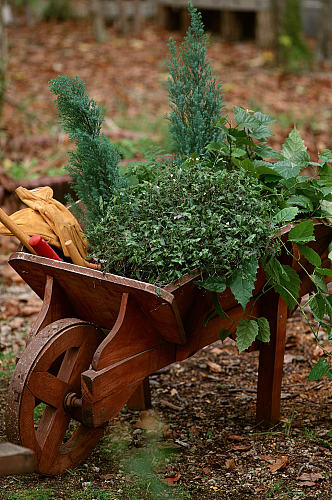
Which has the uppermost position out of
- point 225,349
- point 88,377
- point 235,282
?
point 235,282

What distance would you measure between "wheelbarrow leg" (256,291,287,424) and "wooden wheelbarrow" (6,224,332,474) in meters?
0.11

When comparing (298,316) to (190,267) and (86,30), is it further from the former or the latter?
(86,30)

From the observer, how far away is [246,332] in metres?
2.53

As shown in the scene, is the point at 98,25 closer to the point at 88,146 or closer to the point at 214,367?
the point at 214,367

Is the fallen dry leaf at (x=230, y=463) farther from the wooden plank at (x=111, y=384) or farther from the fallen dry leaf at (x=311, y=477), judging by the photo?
the wooden plank at (x=111, y=384)

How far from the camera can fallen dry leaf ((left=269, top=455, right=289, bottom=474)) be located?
255cm

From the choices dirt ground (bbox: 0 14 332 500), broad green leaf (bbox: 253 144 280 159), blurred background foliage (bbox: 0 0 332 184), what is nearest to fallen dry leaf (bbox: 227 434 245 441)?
dirt ground (bbox: 0 14 332 500)

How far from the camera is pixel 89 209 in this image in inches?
107

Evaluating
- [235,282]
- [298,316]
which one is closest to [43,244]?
[235,282]

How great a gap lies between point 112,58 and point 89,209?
7.58m

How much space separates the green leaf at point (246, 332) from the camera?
2.51 meters

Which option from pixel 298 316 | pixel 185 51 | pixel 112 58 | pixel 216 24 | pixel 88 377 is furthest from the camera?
A: pixel 216 24

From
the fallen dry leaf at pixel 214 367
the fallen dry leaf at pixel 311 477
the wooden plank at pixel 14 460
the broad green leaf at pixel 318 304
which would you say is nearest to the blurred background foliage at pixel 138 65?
the fallen dry leaf at pixel 214 367

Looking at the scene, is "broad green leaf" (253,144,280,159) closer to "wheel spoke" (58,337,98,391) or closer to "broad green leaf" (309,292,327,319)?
"broad green leaf" (309,292,327,319)
